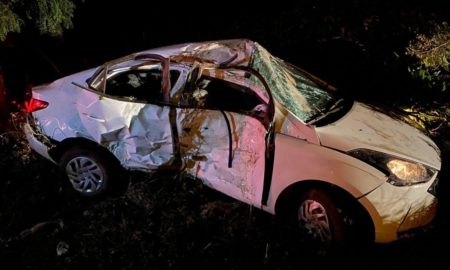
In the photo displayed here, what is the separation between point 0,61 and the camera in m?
6.70

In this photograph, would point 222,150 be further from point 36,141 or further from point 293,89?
point 36,141

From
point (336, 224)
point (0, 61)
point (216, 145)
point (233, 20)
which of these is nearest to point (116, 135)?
point (216, 145)

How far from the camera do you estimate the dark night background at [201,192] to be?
3949 mm

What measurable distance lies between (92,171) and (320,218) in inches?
93.2

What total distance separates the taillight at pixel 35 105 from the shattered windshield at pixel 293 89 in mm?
2224

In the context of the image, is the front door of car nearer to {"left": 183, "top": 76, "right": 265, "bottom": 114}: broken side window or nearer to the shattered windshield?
{"left": 183, "top": 76, "right": 265, "bottom": 114}: broken side window

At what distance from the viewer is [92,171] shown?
475 centimetres

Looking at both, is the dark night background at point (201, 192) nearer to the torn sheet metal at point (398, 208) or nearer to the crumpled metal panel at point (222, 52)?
the torn sheet metal at point (398, 208)

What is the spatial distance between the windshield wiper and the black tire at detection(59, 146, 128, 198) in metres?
2.06

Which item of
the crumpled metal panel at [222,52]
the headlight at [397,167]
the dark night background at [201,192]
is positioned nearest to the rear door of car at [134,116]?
the crumpled metal panel at [222,52]

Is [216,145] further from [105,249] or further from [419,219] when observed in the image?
[419,219]

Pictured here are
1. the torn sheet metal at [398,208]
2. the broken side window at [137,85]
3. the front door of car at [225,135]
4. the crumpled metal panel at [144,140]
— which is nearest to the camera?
the torn sheet metal at [398,208]

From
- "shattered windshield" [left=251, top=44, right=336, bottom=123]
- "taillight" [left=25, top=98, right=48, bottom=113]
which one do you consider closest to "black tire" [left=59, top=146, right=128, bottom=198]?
"taillight" [left=25, top=98, right=48, bottom=113]

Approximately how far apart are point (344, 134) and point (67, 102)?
2.75 meters
